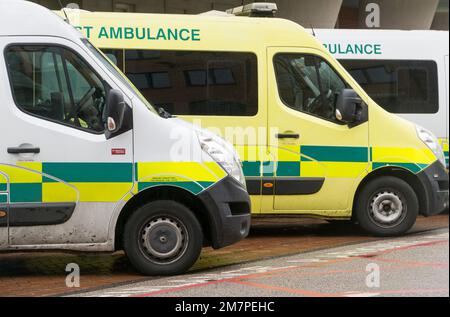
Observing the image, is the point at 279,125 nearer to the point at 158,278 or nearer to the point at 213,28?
the point at 213,28

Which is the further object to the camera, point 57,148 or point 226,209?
point 226,209

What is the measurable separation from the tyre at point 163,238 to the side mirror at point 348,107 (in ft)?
9.95

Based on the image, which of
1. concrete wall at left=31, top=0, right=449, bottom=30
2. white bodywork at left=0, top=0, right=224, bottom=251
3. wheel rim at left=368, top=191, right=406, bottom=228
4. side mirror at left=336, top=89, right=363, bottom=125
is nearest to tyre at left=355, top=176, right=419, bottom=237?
wheel rim at left=368, top=191, right=406, bottom=228

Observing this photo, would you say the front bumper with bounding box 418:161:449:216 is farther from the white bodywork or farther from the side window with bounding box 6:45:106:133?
the side window with bounding box 6:45:106:133

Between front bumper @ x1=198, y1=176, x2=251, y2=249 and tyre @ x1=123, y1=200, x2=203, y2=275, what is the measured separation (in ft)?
0.51

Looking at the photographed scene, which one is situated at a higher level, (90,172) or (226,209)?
(90,172)

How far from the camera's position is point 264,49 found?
33.7 feet

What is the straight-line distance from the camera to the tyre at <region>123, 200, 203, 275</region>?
25.1 ft

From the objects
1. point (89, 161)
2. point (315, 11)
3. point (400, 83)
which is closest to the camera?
point (89, 161)

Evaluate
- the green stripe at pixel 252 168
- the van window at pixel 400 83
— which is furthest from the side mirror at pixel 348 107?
the van window at pixel 400 83

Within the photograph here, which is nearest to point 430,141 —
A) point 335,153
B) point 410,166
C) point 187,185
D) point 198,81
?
point 410,166

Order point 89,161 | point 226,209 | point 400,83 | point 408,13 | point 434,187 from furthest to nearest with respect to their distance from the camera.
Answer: point 408,13
point 400,83
point 434,187
point 226,209
point 89,161

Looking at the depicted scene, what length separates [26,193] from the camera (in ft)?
24.5

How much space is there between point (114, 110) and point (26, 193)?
3.12 ft
